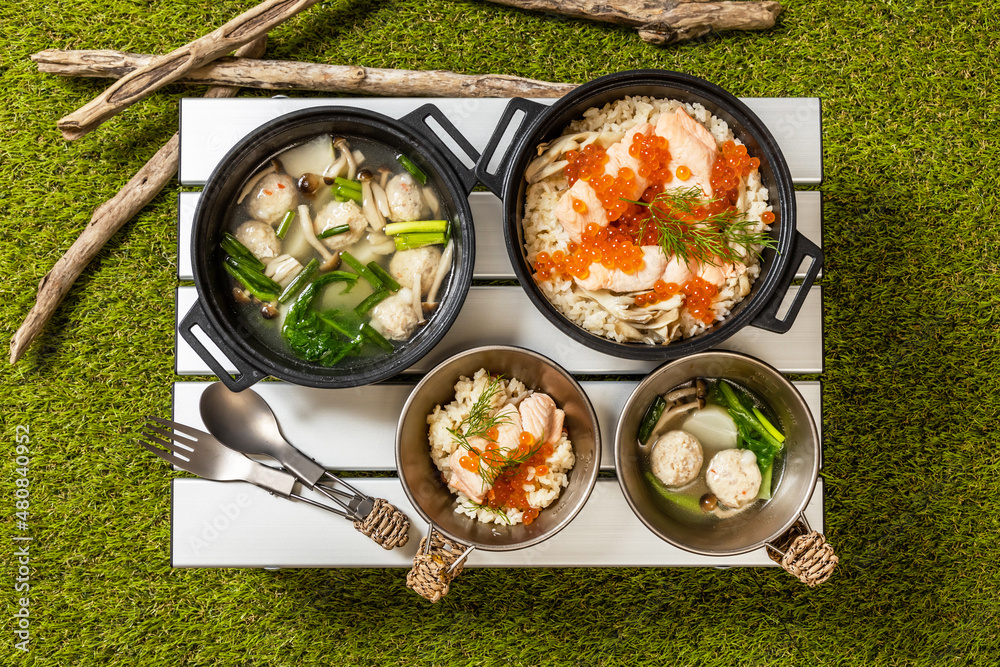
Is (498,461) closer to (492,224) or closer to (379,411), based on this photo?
(379,411)

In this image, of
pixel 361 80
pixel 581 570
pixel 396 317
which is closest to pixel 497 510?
pixel 396 317

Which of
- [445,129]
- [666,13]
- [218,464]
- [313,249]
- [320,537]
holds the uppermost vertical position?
[666,13]

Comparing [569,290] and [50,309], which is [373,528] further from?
[50,309]

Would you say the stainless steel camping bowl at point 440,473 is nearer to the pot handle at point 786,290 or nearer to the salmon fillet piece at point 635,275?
the salmon fillet piece at point 635,275

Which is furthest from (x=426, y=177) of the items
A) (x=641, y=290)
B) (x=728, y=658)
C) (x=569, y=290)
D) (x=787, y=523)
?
(x=728, y=658)

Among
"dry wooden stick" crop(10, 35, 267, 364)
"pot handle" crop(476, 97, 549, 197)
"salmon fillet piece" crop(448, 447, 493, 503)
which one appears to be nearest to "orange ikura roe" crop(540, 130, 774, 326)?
"pot handle" crop(476, 97, 549, 197)

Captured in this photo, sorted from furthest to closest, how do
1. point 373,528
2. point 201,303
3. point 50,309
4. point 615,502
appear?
point 50,309 → point 615,502 → point 373,528 → point 201,303

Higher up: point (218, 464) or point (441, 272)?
point (441, 272)

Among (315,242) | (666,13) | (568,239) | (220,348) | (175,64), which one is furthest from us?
(666,13)
